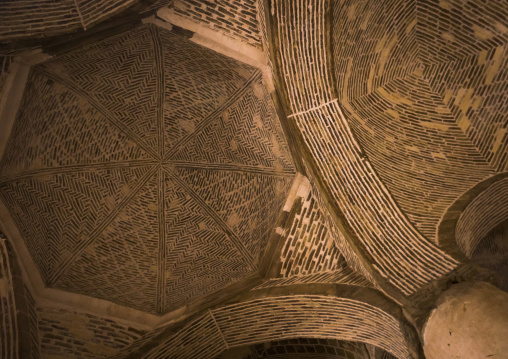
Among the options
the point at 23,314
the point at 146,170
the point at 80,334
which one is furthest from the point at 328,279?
the point at 23,314

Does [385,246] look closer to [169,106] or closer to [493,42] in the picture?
[493,42]

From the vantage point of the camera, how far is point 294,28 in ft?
17.1

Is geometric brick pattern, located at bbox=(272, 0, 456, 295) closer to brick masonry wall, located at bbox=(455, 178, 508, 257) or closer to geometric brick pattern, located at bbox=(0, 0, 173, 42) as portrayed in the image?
brick masonry wall, located at bbox=(455, 178, 508, 257)

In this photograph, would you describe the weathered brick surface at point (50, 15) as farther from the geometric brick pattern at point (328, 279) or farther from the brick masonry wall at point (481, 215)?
the brick masonry wall at point (481, 215)

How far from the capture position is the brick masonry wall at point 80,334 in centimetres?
585

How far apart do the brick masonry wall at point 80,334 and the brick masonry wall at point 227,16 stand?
3544 millimetres

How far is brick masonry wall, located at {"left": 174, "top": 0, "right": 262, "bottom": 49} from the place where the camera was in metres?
5.55

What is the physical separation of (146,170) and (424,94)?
3.82 metres

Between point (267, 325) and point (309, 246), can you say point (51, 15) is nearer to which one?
point (309, 246)

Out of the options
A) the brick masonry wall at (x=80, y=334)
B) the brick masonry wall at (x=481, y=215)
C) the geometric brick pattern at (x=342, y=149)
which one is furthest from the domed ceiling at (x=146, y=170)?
the brick masonry wall at (x=481, y=215)

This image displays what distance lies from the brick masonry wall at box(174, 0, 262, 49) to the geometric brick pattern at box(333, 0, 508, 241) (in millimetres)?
928

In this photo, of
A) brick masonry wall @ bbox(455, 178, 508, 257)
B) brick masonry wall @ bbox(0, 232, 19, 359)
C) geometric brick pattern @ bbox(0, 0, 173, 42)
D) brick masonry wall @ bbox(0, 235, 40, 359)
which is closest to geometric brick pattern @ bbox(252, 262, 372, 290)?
brick masonry wall @ bbox(455, 178, 508, 257)

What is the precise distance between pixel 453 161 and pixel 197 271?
3.35 meters

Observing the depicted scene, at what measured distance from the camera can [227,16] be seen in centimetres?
563
